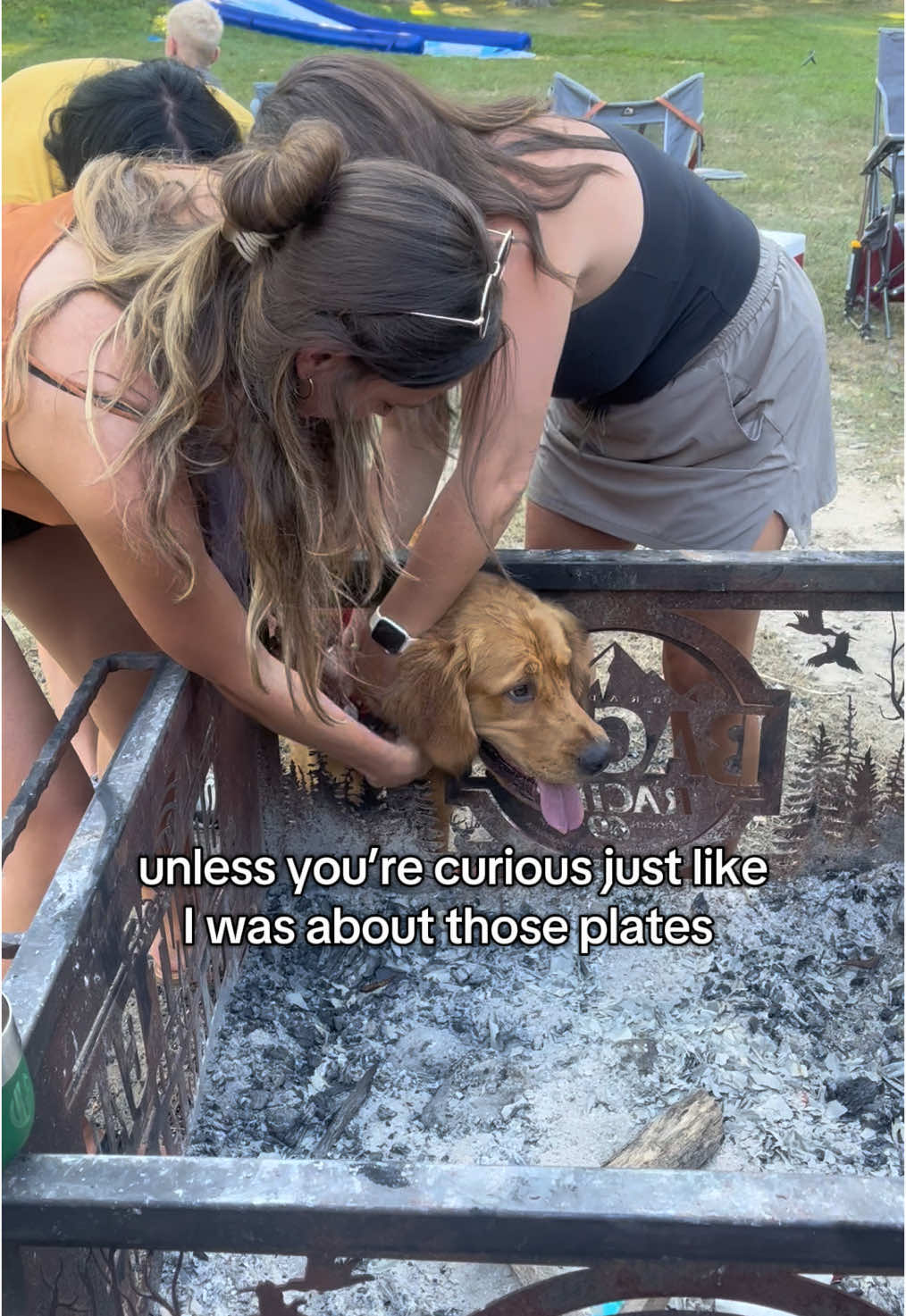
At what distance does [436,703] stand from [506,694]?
154mm

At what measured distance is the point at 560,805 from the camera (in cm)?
273

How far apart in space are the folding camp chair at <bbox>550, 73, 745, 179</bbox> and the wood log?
7304mm

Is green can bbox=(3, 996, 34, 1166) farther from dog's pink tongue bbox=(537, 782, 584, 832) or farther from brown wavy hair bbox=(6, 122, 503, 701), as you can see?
dog's pink tongue bbox=(537, 782, 584, 832)

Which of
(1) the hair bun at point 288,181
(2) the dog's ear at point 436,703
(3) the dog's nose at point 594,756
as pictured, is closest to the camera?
(1) the hair bun at point 288,181

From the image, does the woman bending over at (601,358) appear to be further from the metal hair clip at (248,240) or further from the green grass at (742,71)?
the green grass at (742,71)

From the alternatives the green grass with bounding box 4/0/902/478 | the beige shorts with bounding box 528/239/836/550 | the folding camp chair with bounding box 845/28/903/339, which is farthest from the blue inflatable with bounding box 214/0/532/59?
the beige shorts with bounding box 528/239/836/550

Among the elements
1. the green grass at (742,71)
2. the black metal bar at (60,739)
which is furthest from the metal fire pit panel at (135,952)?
the green grass at (742,71)

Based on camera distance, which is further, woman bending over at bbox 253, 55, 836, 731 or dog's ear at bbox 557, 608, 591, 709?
dog's ear at bbox 557, 608, 591, 709

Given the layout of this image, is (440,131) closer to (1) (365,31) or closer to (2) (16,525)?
(2) (16,525)

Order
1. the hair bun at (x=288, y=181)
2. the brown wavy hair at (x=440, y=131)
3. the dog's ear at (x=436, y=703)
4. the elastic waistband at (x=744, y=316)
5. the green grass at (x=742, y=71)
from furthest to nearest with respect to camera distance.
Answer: the green grass at (x=742, y=71) < the dog's ear at (x=436, y=703) < the elastic waistband at (x=744, y=316) < the brown wavy hair at (x=440, y=131) < the hair bun at (x=288, y=181)

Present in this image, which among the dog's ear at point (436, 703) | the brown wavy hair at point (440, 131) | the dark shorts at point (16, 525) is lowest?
the dog's ear at point (436, 703)

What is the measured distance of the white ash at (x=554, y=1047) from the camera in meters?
2.27

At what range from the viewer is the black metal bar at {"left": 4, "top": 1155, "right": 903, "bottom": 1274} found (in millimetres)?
1062

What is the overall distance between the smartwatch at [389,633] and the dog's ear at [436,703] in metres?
0.05
